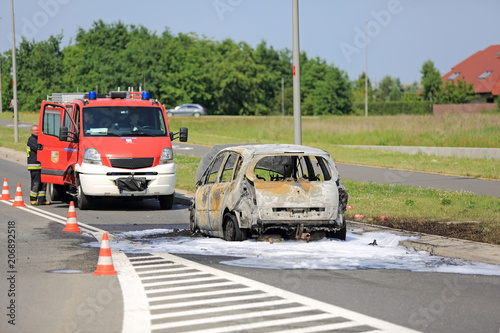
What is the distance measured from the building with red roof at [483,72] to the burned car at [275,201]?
76.8 m

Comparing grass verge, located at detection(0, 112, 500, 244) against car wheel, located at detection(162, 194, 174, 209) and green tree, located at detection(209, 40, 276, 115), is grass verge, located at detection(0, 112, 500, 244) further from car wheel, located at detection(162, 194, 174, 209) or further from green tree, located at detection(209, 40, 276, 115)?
green tree, located at detection(209, 40, 276, 115)

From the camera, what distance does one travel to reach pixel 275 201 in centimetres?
1108

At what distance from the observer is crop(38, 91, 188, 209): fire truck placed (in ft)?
55.0

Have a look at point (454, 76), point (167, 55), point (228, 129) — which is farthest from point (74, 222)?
point (454, 76)

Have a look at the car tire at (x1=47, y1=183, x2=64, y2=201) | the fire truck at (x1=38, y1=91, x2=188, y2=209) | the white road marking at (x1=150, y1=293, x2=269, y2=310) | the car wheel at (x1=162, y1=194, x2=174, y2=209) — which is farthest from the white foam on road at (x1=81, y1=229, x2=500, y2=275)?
the car tire at (x1=47, y1=183, x2=64, y2=201)

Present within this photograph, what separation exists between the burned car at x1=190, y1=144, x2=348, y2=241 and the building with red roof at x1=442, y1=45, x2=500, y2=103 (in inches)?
3023

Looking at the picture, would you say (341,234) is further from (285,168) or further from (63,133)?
(63,133)

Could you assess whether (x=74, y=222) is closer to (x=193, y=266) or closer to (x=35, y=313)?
(x=193, y=266)

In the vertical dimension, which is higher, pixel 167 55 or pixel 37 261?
pixel 167 55

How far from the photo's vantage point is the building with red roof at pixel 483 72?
86.6 metres

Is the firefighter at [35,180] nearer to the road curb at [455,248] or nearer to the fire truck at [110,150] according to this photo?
the fire truck at [110,150]

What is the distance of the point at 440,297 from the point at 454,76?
94.7m

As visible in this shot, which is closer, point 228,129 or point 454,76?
point 228,129

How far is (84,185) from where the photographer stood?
16.8 meters
